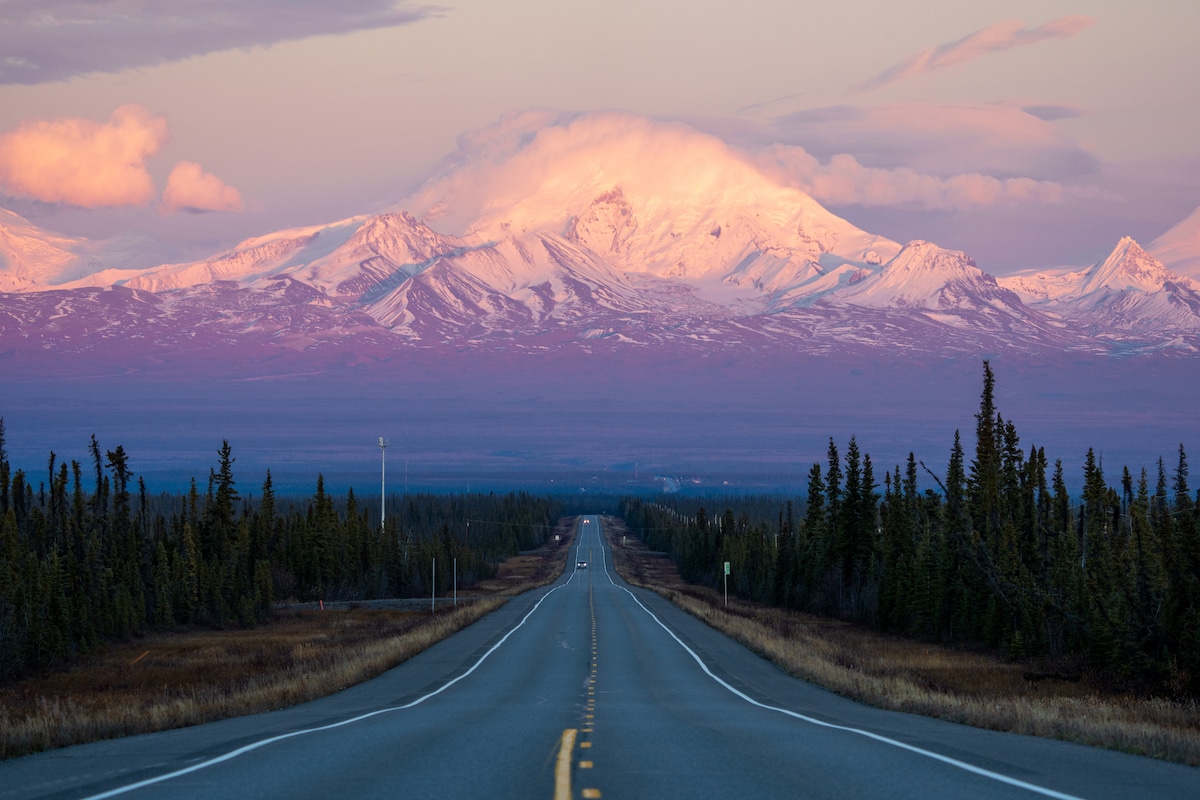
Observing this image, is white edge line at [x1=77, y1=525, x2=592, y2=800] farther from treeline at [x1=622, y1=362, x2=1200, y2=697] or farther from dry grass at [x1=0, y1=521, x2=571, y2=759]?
treeline at [x1=622, y1=362, x2=1200, y2=697]

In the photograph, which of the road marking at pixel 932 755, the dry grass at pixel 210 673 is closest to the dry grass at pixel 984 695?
the road marking at pixel 932 755

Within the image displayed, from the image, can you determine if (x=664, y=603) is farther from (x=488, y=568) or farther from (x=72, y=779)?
(x=488, y=568)

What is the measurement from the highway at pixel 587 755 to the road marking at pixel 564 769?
3 centimetres

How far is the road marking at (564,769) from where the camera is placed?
1010cm

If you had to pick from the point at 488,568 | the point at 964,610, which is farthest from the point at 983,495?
the point at 488,568

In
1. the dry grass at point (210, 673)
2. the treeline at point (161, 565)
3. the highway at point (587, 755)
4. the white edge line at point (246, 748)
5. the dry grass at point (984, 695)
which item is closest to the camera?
the highway at point (587, 755)

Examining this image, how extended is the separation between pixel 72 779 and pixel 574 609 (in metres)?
53.7

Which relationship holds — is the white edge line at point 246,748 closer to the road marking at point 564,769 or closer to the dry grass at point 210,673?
the dry grass at point 210,673

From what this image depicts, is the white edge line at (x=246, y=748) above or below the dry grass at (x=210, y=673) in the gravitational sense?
above

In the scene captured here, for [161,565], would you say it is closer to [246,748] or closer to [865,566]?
[865,566]

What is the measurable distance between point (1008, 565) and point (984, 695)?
30656mm

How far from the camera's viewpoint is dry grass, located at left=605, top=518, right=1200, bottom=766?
1573 cm

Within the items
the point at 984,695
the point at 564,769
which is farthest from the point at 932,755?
the point at 984,695

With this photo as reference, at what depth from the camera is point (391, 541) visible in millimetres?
119562
